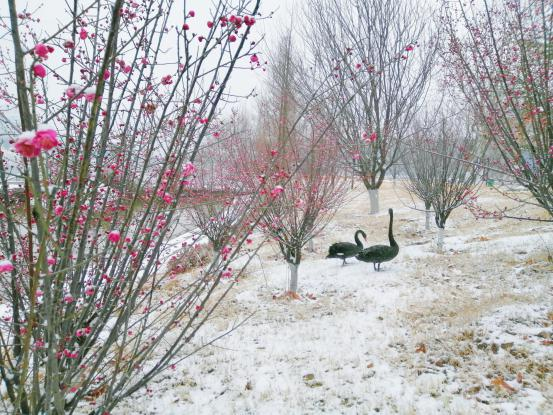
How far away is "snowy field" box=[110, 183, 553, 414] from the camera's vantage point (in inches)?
135

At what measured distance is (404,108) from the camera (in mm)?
12062

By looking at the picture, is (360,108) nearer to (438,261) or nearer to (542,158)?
(438,261)

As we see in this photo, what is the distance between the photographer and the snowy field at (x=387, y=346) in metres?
3.42

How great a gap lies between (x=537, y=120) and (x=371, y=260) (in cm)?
416

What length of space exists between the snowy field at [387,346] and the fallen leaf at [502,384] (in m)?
0.01

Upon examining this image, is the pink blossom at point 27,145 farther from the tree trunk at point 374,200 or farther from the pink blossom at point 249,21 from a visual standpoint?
the tree trunk at point 374,200

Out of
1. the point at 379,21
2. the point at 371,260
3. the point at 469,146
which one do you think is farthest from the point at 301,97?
the point at 371,260

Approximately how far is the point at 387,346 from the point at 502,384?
1.35 metres

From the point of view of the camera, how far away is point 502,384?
3.36m

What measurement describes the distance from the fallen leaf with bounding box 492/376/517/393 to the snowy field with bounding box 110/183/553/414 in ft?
0.05

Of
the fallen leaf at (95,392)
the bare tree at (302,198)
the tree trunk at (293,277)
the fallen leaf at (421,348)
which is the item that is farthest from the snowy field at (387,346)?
the bare tree at (302,198)

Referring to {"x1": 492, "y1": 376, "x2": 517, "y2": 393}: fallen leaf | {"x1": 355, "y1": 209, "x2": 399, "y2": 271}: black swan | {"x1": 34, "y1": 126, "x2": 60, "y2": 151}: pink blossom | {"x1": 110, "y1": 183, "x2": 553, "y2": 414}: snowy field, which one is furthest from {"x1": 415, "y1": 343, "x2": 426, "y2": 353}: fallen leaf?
{"x1": 34, "y1": 126, "x2": 60, "y2": 151}: pink blossom

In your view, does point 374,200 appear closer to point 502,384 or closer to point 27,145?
point 502,384

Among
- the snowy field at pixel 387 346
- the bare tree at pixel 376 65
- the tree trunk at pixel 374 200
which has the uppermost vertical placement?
the bare tree at pixel 376 65
